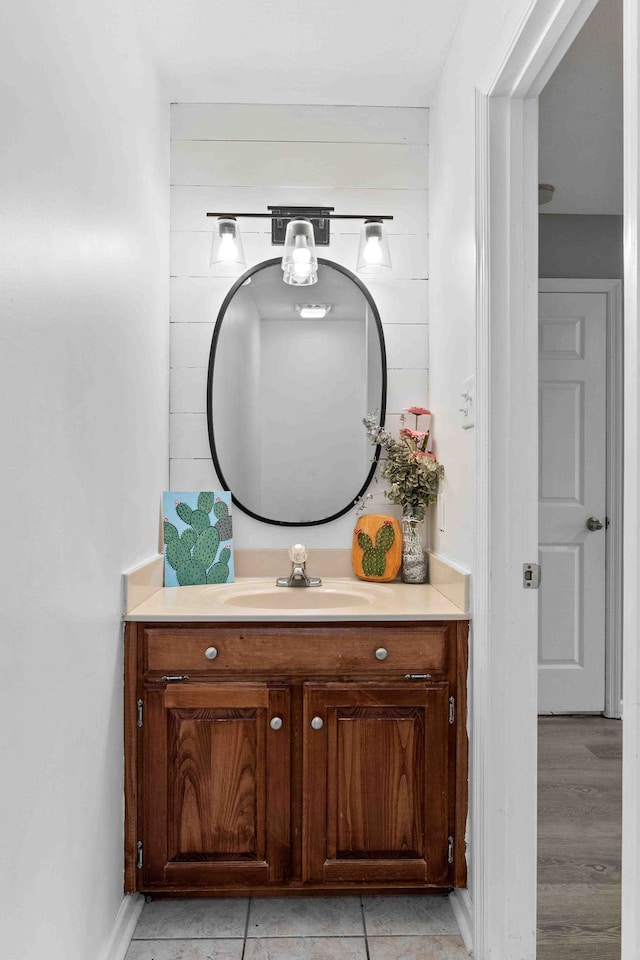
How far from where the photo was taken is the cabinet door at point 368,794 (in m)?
1.88

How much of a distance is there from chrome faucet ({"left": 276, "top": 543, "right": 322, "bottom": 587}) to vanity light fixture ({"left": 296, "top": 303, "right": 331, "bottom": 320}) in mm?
791

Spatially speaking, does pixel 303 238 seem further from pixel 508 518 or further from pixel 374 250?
pixel 508 518

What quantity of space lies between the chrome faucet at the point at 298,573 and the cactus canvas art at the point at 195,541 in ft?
0.67

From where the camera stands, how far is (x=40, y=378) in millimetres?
1236

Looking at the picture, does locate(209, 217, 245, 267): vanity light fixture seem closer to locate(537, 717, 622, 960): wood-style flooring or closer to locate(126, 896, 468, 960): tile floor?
locate(126, 896, 468, 960): tile floor

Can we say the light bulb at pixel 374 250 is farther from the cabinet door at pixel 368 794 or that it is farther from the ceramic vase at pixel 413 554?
the cabinet door at pixel 368 794

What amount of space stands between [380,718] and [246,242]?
1.62 meters

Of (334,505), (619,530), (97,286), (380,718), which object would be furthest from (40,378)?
(619,530)

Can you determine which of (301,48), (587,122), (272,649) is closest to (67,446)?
(272,649)

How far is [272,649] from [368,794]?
452mm

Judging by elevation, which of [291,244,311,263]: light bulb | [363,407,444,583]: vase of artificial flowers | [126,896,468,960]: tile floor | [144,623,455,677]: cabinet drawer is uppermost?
[291,244,311,263]: light bulb

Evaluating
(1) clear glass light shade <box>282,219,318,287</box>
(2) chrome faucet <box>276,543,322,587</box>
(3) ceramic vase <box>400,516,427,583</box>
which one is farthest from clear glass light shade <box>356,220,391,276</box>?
(2) chrome faucet <box>276,543,322,587</box>

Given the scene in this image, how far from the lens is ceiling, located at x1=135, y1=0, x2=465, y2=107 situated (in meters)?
1.99

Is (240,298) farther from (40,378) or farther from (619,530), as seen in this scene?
(619,530)
